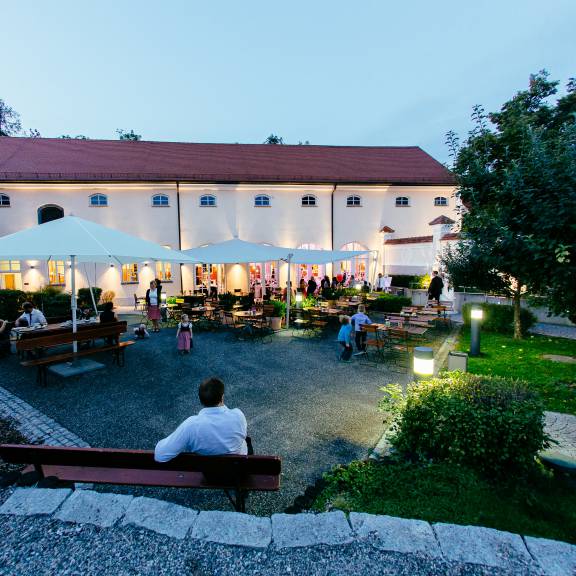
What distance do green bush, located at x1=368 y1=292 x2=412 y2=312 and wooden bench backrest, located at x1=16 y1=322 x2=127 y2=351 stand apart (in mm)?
11236

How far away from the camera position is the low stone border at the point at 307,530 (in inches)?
98.7

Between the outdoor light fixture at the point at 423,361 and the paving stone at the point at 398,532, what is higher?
the outdoor light fixture at the point at 423,361

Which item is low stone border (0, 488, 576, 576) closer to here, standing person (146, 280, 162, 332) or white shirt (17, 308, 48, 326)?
white shirt (17, 308, 48, 326)

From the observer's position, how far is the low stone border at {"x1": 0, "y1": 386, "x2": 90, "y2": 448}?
4.75 m

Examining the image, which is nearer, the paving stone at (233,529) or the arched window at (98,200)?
the paving stone at (233,529)

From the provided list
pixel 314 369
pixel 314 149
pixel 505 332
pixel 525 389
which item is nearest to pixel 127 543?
pixel 525 389

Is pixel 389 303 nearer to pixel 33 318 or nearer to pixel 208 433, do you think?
pixel 33 318

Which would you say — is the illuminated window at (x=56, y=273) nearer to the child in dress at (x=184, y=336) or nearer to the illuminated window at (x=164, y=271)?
the illuminated window at (x=164, y=271)

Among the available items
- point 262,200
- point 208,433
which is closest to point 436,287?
point 262,200

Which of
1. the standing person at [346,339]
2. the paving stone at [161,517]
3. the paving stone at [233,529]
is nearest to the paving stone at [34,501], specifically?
the paving stone at [161,517]

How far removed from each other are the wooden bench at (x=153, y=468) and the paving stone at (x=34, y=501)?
12cm

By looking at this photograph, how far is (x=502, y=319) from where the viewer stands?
11.5 m

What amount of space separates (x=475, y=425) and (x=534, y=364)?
5702mm

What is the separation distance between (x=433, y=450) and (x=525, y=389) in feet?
4.38
